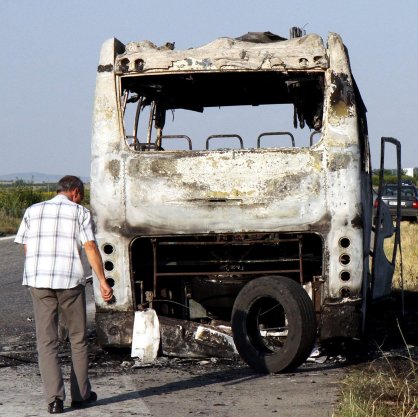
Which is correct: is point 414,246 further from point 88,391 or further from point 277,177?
point 88,391

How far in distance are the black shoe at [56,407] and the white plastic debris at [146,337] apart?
2407 mm

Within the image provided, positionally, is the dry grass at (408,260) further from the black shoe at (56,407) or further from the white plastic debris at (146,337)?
the black shoe at (56,407)

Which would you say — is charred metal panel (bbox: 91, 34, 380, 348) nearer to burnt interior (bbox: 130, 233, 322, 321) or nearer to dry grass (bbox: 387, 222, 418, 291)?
burnt interior (bbox: 130, 233, 322, 321)

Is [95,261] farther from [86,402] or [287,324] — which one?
[287,324]

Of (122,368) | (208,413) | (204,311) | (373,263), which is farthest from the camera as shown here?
(373,263)

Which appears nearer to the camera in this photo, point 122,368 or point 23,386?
point 23,386

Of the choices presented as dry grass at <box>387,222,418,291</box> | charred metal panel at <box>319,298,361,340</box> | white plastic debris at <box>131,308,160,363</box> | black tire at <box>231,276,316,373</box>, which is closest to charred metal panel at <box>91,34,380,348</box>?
charred metal panel at <box>319,298,361,340</box>

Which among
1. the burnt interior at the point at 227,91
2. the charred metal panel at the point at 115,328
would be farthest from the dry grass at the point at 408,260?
the charred metal panel at the point at 115,328

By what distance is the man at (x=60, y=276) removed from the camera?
26.5 ft

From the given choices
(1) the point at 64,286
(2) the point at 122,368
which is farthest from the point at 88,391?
(2) the point at 122,368

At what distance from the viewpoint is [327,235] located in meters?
10.1

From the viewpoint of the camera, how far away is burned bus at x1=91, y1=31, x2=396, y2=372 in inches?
399

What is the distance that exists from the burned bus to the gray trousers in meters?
1.94

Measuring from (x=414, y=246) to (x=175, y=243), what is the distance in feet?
55.8
